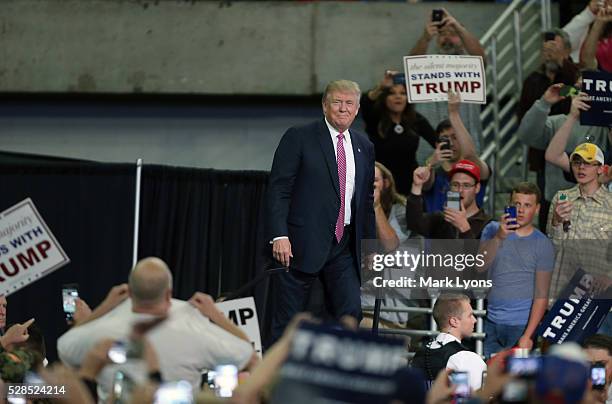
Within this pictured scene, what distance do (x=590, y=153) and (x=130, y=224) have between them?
423 cm

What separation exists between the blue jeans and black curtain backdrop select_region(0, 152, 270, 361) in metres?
2.81

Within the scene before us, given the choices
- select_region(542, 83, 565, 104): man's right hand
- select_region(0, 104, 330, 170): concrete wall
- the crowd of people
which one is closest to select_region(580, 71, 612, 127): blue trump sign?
the crowd of people

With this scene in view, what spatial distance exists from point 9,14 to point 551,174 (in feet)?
18.7

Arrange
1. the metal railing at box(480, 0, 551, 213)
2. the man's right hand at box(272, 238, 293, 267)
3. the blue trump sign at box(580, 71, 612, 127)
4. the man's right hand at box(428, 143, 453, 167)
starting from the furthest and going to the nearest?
the metal railing at box(480, 0, 551, 213) → the man's right hand at box(428, 143, 453, 167) → the blue trump sign at box(580, 71, 612, 127) → the man's right hand at box(272, 238, 293, 267)

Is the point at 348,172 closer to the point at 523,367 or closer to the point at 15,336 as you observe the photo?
the point at 15,336

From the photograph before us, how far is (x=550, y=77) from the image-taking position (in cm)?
1199

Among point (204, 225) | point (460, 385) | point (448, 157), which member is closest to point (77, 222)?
point (204, 225)

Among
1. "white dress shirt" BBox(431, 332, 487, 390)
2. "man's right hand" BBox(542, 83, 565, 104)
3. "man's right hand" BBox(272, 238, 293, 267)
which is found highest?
"man's right hand" BBox(542, 83, 565, 104)

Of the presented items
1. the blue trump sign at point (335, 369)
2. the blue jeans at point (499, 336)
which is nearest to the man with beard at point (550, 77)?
the blue jeans at point (499, 336)

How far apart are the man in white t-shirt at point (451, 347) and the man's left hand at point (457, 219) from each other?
1.06 metres

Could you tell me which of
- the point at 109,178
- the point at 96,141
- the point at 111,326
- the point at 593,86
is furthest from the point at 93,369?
the point at 96,141

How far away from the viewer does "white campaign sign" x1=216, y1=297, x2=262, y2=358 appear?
395 inches

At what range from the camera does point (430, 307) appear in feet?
36.7

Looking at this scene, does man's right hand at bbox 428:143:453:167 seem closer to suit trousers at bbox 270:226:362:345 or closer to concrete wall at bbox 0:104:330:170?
suit trousers at bbox 270:226:362:345
